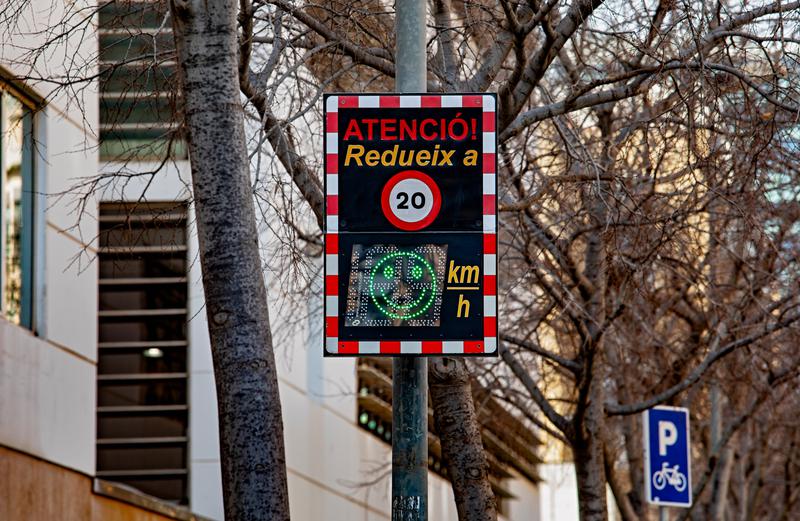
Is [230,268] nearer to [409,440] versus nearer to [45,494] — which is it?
[409,440]

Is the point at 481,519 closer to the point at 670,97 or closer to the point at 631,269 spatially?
the point at 631,269

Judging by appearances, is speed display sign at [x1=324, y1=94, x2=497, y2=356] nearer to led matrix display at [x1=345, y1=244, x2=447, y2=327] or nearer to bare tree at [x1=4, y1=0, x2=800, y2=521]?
led matrix display at [x1=345, y1=244, x2=447, y2=327]

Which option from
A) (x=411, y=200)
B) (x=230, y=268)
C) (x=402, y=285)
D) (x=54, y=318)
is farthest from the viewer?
(x=54, y=318)

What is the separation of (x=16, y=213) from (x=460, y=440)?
14.7 ft

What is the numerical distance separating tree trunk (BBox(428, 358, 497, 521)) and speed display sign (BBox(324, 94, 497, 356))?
13.8ft

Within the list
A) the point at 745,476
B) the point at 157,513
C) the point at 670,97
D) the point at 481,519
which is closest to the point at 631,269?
the point at 670,97

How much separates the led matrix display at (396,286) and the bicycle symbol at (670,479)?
7.27 m

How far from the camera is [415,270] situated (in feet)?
24.4

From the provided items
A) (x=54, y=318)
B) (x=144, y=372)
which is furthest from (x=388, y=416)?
(x=54, y=318)

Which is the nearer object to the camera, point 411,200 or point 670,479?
point 411,200

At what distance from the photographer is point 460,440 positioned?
465 inches

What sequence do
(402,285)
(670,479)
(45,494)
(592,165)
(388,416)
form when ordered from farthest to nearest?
1. (388,416)
2. (670,479)
3. (45,494)
4. (592,165)
5. (402,285)

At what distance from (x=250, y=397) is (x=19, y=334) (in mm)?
5481

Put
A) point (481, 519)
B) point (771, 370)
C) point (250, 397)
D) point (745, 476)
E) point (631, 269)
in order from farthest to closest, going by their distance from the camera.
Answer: point (745, 476) < point (771, 370) < point (631, 269) < point (481, 519) < point (250, 397)
